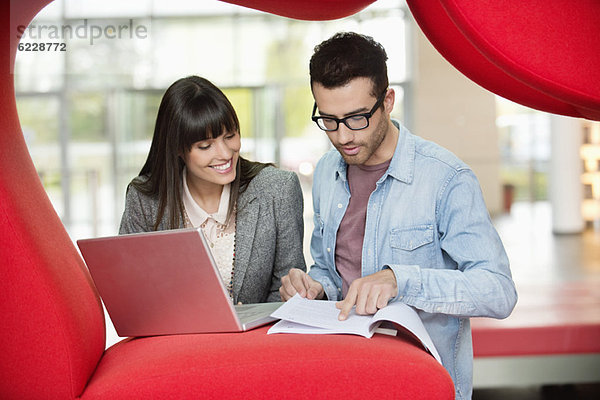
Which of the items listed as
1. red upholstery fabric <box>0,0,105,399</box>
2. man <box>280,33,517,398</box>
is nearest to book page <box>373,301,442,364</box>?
man <box>280,33,517,398</box>

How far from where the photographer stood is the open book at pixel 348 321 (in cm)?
131

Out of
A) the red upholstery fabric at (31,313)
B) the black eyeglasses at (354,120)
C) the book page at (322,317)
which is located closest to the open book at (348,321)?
the book page at (322,317)

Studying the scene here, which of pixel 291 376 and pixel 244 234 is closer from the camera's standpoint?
pixel 291 376

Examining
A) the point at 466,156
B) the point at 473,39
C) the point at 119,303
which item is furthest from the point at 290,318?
the point at 466,156

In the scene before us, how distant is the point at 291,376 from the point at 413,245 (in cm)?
61

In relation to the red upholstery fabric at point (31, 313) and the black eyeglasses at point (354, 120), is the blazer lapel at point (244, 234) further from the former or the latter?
the red upholstery fabric at point (31, 313)

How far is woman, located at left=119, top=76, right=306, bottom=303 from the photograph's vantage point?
2.12 meters

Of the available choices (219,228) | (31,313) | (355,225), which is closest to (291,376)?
(31,313)

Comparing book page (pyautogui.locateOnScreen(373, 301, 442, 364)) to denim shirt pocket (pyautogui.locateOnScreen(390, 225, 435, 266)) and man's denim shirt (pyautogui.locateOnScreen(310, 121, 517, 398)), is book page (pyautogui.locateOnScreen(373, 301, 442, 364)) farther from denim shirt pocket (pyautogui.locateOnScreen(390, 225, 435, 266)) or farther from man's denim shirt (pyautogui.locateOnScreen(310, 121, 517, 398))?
denim shirt pocket (pyautogui.locateOnScreen(390, 225, 435, 266))

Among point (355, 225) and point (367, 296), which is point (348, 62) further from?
point (367, 296)

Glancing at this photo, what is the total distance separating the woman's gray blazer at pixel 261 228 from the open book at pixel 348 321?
67cm

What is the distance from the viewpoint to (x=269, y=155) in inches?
464

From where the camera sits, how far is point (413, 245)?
1.70m

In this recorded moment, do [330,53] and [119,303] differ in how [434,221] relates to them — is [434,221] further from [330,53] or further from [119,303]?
[119,303]
